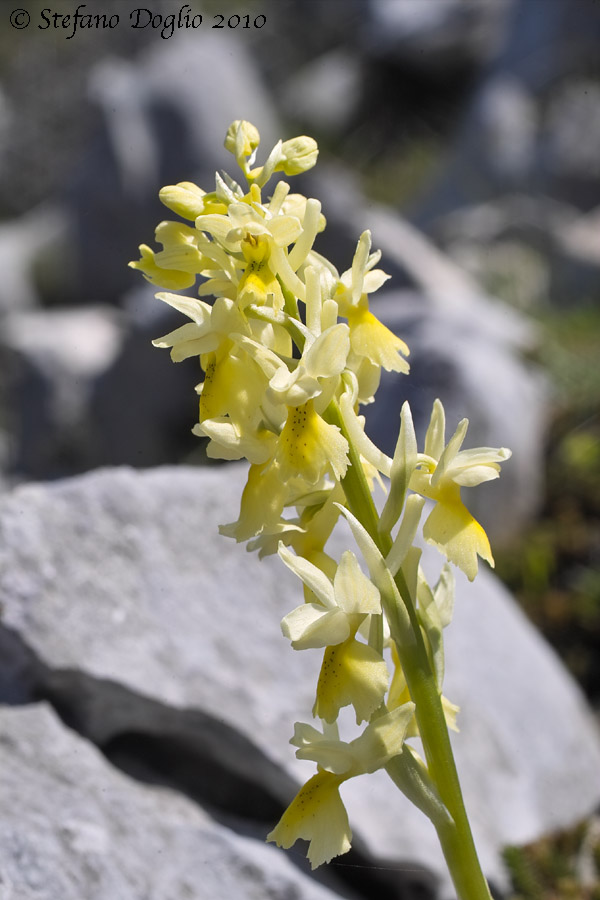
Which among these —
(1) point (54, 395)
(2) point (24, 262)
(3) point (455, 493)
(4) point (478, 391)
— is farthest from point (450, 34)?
(3) point (455, 493)

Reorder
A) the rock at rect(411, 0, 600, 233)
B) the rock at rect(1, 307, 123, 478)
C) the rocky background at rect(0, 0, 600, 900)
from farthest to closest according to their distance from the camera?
the rock at rect(411, 0, 600, 233), the rock at rect(1, 307, 123, 478), the rocky background at rect(0, 0, 600, 900)

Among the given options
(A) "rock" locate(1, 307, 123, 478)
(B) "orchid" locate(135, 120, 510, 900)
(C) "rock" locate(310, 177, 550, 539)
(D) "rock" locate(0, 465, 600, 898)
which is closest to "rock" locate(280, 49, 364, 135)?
(A) "rock" locate(1, 307, 123, 478)

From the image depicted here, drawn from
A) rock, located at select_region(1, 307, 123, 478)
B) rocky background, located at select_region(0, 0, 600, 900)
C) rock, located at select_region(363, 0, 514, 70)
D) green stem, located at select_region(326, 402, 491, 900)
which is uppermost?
rock, located at select_region(363, 0, 514, 70)

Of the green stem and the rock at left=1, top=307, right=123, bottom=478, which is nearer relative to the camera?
the green stem

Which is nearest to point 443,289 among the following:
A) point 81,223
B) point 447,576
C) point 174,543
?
point 81,223

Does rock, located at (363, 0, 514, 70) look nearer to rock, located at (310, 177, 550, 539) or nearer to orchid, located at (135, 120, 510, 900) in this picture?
rock, located at (310, 177, 550, 539)

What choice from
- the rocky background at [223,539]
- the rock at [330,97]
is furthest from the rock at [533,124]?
the rock at [330,97]

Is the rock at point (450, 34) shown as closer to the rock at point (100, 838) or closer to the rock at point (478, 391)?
the rock at point (478, 391)
